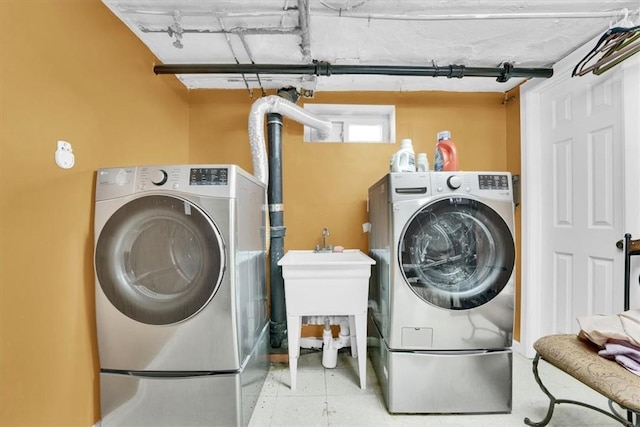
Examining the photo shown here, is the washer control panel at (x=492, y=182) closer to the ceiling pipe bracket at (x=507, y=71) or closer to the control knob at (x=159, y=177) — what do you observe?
the ceiling pipe bracket at (x=507, y=71)

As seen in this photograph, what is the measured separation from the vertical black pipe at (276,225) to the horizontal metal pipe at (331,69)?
362 millimetres

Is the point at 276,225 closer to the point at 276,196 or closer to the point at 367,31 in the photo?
the point at 276,196

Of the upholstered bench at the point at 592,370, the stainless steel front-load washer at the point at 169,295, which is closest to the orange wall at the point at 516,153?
the upholstered bench at the point at 592,370

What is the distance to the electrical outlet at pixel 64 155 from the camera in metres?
1.17

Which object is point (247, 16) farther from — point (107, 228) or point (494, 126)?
point (494, 126)

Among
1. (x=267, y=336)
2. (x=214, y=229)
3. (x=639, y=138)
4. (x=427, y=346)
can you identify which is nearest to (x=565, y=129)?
(x=639, y=138)

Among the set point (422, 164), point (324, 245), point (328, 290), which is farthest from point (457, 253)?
point (324, 245)

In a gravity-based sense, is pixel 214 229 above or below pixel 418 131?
below

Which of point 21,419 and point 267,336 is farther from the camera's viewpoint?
point 267,336

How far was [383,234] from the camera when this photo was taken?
1663 millimetres

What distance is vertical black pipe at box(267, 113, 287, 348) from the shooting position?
211 centimetres

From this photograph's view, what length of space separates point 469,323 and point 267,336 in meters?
1.33

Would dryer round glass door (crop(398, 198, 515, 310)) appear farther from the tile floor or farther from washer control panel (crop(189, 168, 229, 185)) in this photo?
washer control panel (crop(189, 168, 229, 185))

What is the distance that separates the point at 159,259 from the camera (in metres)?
1.30
